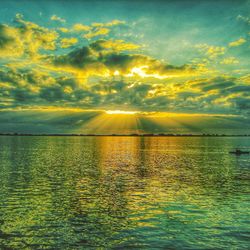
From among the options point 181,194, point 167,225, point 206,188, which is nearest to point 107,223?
point 167,225

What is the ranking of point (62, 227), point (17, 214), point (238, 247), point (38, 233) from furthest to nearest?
point (17, 214), point (62, 227), point (38, 233), point (238, 247)

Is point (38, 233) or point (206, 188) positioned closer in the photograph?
point (38, 233)

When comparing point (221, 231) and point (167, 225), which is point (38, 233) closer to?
point (167, 225)

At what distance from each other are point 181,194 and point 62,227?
23.0 metres

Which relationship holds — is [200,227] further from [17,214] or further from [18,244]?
[17,214]

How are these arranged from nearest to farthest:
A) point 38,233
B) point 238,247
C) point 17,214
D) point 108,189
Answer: point 238,247 < point 38,233 < point 17,214 < point 108,189

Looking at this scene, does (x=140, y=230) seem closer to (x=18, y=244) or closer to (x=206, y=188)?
(x=18, y=244)

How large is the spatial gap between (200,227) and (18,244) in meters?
17.7

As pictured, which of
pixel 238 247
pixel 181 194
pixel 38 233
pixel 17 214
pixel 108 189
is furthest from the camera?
pixel 108 189

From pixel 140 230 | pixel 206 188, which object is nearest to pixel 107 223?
pixel 140 230

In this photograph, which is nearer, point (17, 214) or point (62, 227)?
point (62, 227)

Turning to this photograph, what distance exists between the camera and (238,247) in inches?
992

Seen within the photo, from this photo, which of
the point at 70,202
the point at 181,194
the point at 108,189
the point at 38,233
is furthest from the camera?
the point at 108,189

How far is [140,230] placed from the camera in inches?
1168
